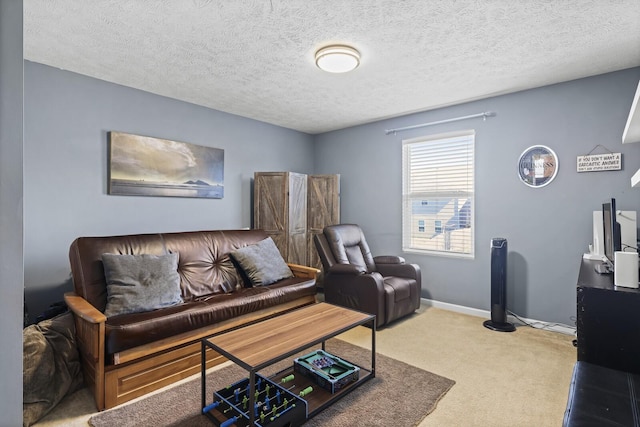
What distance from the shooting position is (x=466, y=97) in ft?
11.9

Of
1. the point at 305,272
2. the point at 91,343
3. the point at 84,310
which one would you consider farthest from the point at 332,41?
the point at 91,343

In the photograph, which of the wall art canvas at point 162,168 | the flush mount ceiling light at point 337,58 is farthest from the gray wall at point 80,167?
the flush mount ceiling light at point 337,58

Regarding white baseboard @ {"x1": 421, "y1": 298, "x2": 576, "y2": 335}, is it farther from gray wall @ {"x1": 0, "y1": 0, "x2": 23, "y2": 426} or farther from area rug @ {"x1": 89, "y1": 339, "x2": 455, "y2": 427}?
gray wall @ {"x1": 0, "y1": 0, "x2": 23, "y2": 426}

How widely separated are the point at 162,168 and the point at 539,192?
13.2 feet

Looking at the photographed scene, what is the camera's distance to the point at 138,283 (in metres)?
2.38

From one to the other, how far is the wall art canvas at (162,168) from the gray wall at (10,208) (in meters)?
2.42

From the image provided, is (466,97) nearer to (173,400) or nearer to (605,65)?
(605,65)

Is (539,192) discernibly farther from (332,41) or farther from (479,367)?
(332,41)

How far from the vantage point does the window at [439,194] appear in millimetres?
3873

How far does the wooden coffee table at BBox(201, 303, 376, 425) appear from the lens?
1679mm

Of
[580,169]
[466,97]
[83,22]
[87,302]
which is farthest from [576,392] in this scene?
[83,22]

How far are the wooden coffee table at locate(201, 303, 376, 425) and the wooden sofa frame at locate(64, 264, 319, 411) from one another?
→ 0.44 metres

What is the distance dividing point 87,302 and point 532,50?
3810 millimetres

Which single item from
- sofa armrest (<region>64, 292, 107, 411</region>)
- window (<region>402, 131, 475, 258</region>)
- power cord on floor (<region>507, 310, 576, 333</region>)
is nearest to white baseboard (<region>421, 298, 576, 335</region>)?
power cord on floor (<region>507, 310, 576, 333</region>)
